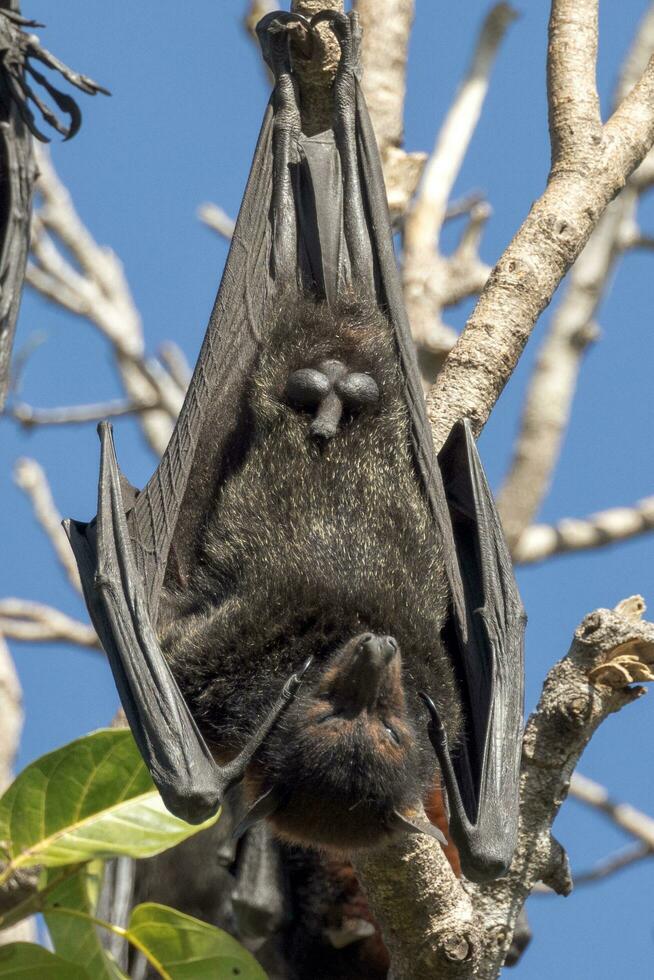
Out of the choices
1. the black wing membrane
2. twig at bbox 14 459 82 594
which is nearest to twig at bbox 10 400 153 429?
twig at bbox 14 459 82 594

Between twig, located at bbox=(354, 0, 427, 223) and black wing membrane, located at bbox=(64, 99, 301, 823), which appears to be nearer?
black wing membrane, located at bbox=(64, 99, 301, 823)

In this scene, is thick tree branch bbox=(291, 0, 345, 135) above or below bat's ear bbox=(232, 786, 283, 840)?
above

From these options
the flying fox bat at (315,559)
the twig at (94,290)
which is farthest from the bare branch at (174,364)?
the flying fox bat at (315,559)

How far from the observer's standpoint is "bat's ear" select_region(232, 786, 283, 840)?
4.33 metres

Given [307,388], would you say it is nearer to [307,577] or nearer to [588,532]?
[307,577]

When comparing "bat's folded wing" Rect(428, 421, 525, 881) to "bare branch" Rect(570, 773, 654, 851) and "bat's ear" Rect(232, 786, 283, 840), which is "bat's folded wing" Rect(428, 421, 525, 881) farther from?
"bare branch" Rect(570, 773, 654, 851)

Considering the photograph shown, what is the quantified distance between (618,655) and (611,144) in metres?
2.33

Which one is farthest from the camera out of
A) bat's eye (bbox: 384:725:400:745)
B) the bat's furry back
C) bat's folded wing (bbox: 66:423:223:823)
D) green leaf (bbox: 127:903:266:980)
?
the bat's furry back

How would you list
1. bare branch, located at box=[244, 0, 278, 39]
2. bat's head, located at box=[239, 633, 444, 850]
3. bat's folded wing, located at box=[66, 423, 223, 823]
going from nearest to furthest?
bat's folded wing, located at box=[66, 423, 223, 823] < bat's head, located at box=[239, 633, 444, 850] < bare branch, located at box=[244, 0, 278, 39]

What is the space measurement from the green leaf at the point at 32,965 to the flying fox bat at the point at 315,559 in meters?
0.71

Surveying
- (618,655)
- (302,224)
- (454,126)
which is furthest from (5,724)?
(454,126)

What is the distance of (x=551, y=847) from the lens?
4590 mm

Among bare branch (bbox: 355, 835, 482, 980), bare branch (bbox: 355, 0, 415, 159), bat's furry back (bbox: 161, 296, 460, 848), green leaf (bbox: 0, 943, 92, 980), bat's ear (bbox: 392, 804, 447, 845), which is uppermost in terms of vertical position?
bare branch (bbox: 355, 0, 415, 159)

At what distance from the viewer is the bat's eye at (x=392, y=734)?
174 inches
